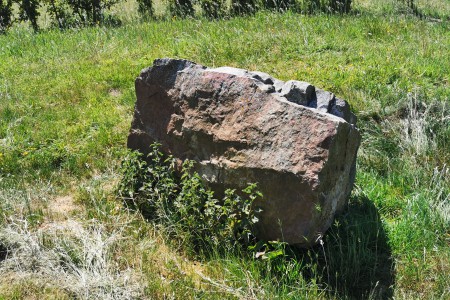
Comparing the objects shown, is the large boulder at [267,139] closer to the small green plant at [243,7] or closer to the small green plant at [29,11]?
the small green plant at [243,7]

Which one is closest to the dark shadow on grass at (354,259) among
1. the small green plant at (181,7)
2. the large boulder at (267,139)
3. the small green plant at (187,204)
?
the large boulder at (267,139)

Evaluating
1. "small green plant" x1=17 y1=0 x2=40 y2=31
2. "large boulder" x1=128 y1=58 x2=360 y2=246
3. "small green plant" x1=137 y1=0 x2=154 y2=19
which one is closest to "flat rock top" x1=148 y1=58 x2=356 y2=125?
"large boulder" x1=128 y1=58 x2=360 y2=246

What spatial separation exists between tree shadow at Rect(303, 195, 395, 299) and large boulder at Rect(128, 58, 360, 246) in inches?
7.8

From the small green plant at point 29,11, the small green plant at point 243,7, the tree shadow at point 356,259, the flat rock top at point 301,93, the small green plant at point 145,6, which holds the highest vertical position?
the small green plant at point 29,11

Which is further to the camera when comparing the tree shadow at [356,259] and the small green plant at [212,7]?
the small green plant at [212,7]

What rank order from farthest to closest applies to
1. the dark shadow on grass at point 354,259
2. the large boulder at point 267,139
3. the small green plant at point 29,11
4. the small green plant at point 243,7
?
the small green plant at point 29,11, the small green plant at point 243,7, the dark shadow on grass at point 354,259, the large boulder at point 267,139

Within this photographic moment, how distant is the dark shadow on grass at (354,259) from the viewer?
4.10 metres

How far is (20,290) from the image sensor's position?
13.2ft

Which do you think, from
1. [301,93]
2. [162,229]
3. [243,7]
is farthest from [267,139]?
[243,7]

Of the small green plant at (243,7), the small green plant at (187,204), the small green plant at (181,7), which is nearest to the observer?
the small green plant at (187,204)

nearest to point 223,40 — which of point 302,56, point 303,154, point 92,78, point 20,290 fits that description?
point 302,56

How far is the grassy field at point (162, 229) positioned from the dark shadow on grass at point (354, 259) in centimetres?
1

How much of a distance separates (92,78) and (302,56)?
10.3 ft

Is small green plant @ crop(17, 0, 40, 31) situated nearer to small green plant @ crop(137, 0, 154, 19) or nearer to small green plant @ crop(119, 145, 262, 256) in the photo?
small green plant @ crop(137, 0, 154, 19)
